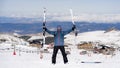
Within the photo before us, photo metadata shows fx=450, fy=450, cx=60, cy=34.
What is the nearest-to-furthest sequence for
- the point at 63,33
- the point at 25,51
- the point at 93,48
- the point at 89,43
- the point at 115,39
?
the point at 63,33 → the point at 25,51 → the point at 93,48 → the point at 89,43 → the point at 115,39

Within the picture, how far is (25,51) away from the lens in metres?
32.1

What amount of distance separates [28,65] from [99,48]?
17.6 meters

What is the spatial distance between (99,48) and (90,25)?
5009 cm

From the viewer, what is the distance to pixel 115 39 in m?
44.3

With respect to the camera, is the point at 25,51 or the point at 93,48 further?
the point at 93,48

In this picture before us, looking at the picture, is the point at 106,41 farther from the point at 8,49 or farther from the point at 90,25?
the point at 90,25

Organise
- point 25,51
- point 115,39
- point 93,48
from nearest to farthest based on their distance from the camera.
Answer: point 25,51
point 93,48
point 115,39

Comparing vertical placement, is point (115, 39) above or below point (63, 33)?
below

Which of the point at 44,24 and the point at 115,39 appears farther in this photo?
the point at 115,39

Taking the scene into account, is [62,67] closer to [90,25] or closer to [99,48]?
[99,48]

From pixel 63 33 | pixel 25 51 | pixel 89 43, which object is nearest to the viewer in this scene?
pixel 63 33

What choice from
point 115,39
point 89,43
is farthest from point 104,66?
point 115,39

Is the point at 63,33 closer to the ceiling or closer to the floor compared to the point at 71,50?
closer to the ceiling

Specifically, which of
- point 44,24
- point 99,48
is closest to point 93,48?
point 99,48
